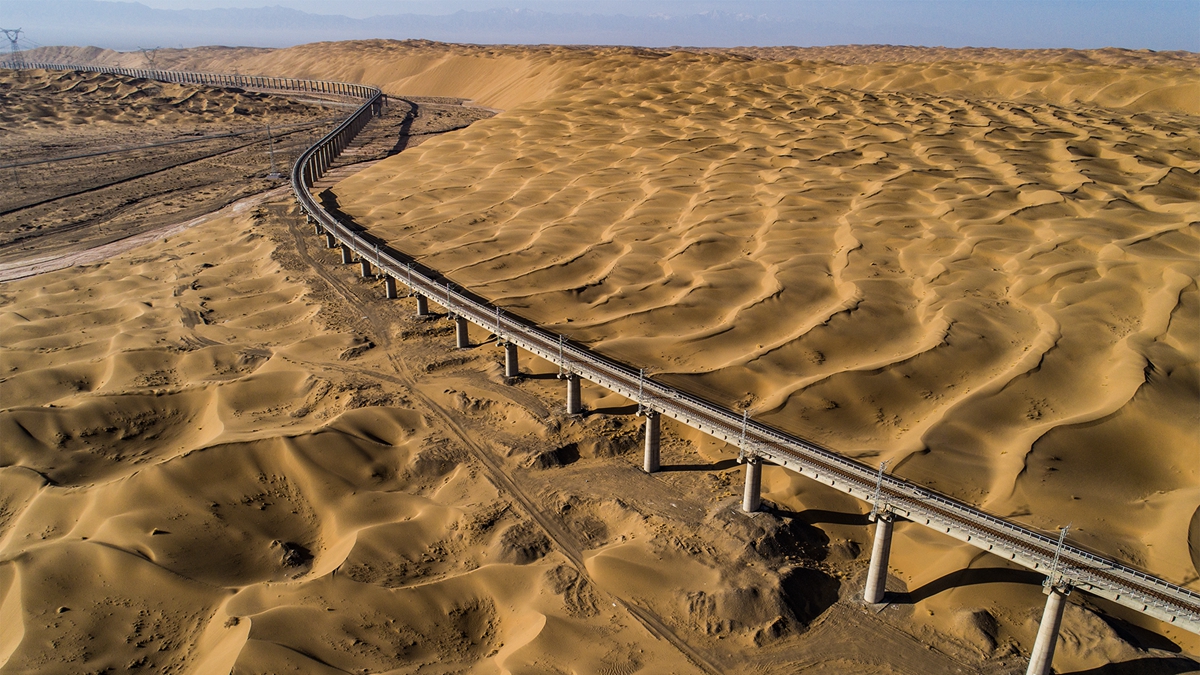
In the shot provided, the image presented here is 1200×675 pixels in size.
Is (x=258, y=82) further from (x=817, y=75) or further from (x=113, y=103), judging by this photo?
(x=817, y=75)

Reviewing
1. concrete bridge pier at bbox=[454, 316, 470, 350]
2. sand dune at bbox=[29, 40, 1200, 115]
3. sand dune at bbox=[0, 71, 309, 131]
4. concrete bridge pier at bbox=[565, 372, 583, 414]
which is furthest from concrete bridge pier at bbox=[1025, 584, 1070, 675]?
sand dune at bbox=[0, 71, 309, 131]

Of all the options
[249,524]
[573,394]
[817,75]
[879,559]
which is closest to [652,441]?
[573,394]

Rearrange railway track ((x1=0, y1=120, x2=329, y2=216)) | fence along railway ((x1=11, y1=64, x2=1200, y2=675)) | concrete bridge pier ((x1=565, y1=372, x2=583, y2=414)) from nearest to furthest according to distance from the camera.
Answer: fence along railway ((x1=11, y1=64, x2=1200, y2=675)) → concrete bridge pier ((x1=565, y1=372, x2=583, y2=414)) → railway track ((x1=0, y1=120, x2=329, y2=216))

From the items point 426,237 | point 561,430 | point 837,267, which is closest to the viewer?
point 561,430

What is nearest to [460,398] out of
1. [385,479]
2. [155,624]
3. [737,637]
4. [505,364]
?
[505,364]

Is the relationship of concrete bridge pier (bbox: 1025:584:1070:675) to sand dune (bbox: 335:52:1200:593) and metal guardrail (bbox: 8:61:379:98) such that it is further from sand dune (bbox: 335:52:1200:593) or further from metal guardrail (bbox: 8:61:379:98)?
metal guardrail (bbox: 8:61:379:98)

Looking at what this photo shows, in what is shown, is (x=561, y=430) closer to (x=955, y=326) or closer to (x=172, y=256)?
(x=955, y=326)
